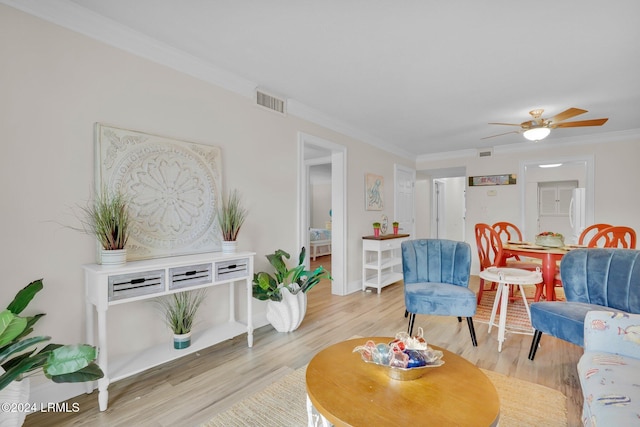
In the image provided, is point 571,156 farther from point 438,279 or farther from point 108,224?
point 108,224

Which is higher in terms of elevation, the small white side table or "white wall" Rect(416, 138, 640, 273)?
"white wall" Rect(416, 138, 640, 273)

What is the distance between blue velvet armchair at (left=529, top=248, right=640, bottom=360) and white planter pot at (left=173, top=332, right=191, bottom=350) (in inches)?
108

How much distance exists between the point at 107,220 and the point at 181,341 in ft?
3.42

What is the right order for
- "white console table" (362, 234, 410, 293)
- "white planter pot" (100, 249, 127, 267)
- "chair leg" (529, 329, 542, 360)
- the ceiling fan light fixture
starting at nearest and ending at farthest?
"white planter pot" (100, 249, 127, 267), "chair leg" (529, 329, 542, 360), the ceiling fan light fixture, "white console table" (362, 234, 410, 293)

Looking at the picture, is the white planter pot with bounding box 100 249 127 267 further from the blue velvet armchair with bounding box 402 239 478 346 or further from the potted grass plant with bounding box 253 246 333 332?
the blue velvet armchair with bounding box 402 239 478 346

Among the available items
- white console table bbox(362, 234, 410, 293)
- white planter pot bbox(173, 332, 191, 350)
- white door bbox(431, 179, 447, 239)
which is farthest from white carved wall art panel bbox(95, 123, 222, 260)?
→ white door bbox(431, 179, 447, 239)

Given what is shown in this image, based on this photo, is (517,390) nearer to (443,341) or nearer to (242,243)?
(443,341)

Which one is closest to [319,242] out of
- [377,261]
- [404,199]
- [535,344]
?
[404,199]

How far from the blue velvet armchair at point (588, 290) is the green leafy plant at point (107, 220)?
311cm

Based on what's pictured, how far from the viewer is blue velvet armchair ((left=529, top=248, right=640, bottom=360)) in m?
2.19

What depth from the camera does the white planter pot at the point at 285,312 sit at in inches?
119

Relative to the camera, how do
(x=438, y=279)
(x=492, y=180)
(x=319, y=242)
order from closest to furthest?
(x=438, y=279) → (x=492, y=180) → (x=319, y=242)

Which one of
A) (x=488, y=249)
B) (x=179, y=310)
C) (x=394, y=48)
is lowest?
(x=179, y=310)

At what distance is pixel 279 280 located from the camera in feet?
A: 10.1
